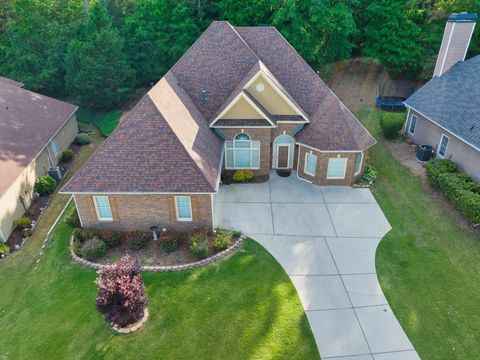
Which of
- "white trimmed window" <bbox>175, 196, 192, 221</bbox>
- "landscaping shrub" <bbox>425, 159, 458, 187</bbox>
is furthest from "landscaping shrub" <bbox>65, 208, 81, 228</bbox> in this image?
"landscaping shrub" <bbox>425, 159, 458, 187</bbox>

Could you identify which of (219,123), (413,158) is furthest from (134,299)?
(413,158)

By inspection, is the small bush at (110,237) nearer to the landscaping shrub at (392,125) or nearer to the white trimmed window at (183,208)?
the white trimmed window at (183,208)

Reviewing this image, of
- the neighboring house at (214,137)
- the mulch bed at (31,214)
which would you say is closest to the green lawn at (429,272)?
the neighboring house at (214,137)

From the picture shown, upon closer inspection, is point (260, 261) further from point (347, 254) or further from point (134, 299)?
point (134, 299)

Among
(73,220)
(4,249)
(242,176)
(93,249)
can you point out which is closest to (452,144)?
(242,176)

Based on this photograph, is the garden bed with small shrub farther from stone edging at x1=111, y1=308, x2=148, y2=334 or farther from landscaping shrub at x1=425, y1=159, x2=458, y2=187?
landscaping shrub at x1=425, y1=159, x2=458, y2=187

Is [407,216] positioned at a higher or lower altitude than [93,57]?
lower

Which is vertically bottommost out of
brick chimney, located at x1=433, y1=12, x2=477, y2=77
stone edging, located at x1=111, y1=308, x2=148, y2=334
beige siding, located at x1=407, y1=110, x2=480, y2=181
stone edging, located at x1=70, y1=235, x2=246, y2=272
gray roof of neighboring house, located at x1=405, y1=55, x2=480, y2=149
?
stone edging, located at x1=70, y1=235, x2=246, y2=272
